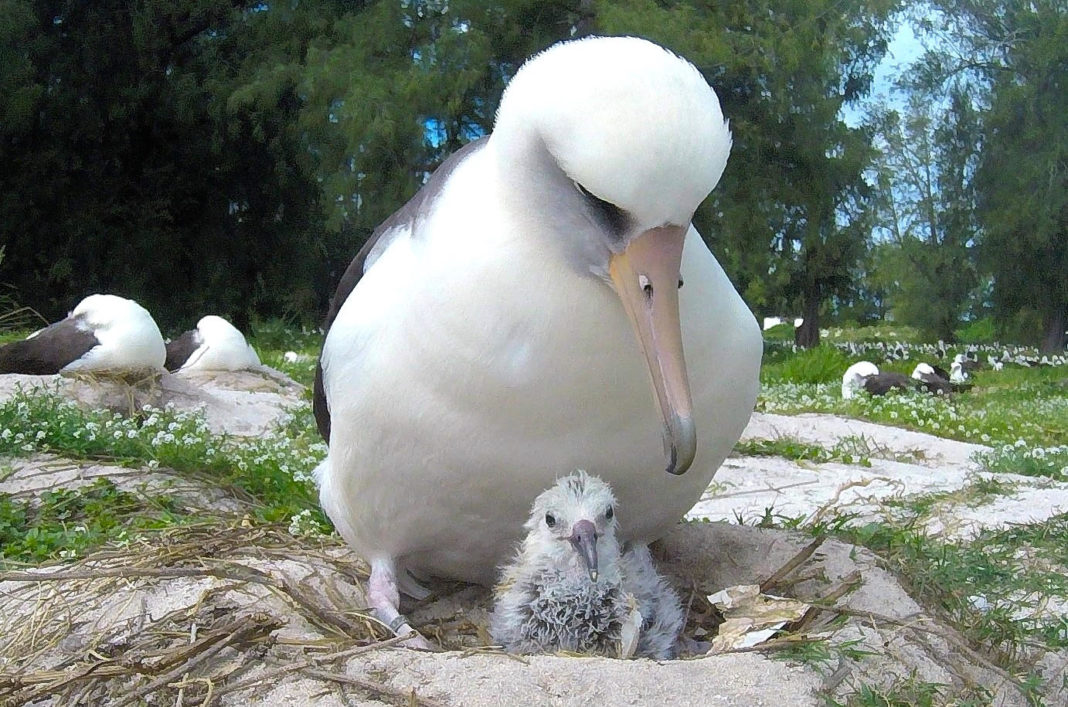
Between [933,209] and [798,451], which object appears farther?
[933,209]

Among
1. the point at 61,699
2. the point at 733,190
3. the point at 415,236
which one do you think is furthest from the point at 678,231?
the point at 733,190

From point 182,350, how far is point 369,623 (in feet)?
25.7

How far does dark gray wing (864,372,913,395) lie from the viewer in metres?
12.1

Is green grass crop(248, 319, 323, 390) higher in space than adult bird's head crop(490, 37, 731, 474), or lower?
lower

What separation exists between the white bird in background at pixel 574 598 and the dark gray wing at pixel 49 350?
5.29 meters

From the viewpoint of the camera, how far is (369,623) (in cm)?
248

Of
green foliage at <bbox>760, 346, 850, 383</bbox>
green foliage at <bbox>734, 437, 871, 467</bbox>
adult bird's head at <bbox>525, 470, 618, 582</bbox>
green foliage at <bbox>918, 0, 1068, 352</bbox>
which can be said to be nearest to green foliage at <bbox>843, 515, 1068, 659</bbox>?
adult bird's head at <bbox>525, 470, 618, 582</bbox>

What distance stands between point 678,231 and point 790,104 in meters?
15.0

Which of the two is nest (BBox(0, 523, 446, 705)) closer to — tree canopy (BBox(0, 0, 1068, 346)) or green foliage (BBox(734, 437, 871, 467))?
green foliage (BBox(734, 437, 871, 467))

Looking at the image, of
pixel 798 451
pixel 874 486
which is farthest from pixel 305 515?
pixel 798 451

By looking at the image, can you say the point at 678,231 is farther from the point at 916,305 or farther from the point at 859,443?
the point at 916,305

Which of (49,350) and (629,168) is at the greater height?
(629,168)

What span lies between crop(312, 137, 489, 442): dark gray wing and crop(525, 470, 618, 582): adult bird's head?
0.67 m

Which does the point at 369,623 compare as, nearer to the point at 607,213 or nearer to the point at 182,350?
the point at 607,213
